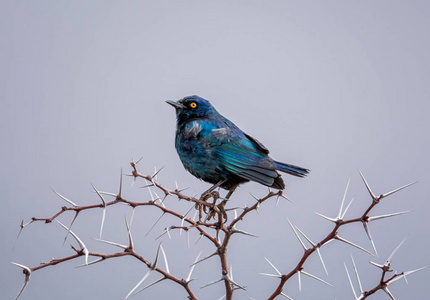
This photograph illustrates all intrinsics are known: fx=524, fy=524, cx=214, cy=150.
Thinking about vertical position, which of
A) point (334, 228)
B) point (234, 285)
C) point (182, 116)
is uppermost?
point (182, 116)

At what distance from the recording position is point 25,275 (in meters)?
2.34

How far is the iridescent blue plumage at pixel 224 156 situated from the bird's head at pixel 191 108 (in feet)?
0.37

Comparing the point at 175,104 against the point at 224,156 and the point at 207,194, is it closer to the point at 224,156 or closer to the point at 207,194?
the point at 224,156

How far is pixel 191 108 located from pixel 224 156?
0.83 meters

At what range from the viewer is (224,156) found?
14.0 ft

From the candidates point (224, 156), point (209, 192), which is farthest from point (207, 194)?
point (224, 156)

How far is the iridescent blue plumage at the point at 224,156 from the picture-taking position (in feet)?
13.4

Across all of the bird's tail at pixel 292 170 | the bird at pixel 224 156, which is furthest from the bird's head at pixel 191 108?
the bird's tail at pixel 292 170

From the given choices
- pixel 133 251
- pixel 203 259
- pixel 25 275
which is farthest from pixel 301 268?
pixel 25 275

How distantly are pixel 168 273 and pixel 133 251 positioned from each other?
0.75 ft

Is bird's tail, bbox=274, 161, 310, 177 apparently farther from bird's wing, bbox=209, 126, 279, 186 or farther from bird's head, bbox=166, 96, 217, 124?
bird's head, bbox=166, 96, 217, 124

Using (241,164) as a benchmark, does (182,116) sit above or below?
above

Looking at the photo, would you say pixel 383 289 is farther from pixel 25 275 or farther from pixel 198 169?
pixel 198 169

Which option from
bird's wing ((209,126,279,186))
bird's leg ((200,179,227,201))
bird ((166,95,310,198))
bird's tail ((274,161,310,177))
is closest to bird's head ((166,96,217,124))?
bird ((166,95,310,198))
